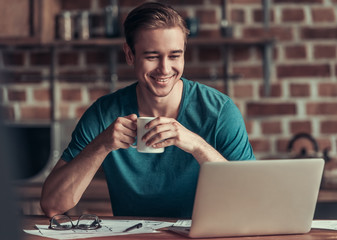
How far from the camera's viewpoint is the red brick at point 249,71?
2537 mm

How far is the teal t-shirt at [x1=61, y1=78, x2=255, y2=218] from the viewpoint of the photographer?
138cm

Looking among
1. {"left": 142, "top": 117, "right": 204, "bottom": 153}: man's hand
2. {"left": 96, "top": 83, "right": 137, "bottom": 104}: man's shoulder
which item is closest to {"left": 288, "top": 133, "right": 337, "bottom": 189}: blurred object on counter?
{"left": 96, "top": 83, "right": 137, "bottom": 104}: man's shoulder

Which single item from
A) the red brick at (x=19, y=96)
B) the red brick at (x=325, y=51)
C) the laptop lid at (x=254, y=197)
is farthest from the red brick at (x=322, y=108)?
the laptop lid at (x=254, y=197)

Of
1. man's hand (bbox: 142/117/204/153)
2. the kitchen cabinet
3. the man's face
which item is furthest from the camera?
the kitchen cabinet

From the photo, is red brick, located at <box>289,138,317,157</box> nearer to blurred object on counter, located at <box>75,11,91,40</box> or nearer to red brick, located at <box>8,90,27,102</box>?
blurred object on counter, located at <box>75,11,91,40</box>

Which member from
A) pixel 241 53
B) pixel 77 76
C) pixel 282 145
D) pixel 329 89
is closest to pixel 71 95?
pixel 77 76

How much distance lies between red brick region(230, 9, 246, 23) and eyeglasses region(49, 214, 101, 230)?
1734mm

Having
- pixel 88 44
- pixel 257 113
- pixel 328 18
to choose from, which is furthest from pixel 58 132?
pixel 328 18

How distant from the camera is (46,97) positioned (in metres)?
2.62

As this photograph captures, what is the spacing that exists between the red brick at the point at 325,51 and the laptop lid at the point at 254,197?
5.68 feet

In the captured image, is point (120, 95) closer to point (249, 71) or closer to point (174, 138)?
point (174, 138)

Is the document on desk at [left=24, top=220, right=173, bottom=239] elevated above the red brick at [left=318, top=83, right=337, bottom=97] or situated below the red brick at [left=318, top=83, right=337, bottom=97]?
below

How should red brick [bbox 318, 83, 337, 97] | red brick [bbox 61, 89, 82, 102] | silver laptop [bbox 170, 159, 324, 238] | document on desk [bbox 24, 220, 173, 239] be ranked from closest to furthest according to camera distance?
silver laptop [bbox 170, 159, 324, 238]
document on desk [bbox 24, 220, 173, 239]
red brick [bbox 318, 83, 337, 97]
red brick [bbox 61, 89, 82, 102]

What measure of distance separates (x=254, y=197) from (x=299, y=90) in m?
1.74
